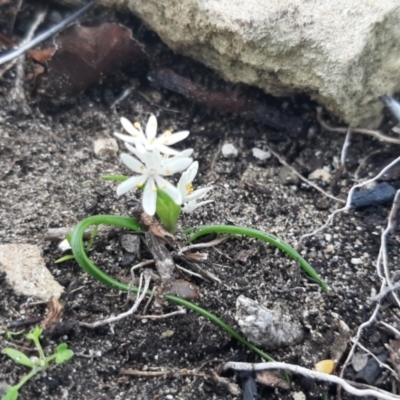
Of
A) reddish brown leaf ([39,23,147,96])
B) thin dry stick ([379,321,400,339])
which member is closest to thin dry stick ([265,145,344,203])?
thin dry stick ([379,321,400,339])

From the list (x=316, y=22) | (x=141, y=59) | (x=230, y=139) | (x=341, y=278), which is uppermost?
(x=316, y=22)

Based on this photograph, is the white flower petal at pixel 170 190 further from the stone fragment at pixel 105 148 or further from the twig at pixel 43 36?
the twig at pixel 43 36

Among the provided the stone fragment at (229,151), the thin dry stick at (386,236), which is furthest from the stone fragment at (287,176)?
the thin dry stick at (386,236)

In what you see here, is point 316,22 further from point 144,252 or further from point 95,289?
point 95,289

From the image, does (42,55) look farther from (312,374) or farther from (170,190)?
(312,374)

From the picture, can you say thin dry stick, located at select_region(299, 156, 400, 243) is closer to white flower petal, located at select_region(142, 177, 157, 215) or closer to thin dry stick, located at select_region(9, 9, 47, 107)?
white flower petal, located at select_region(142, 177, 157, 215)

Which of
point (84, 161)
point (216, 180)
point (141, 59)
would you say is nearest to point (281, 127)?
point (216, 180)

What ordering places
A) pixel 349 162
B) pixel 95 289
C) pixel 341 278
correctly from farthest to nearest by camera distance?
1. pixel 349 162
2. pixel 341 278
3. pixel 95 289
